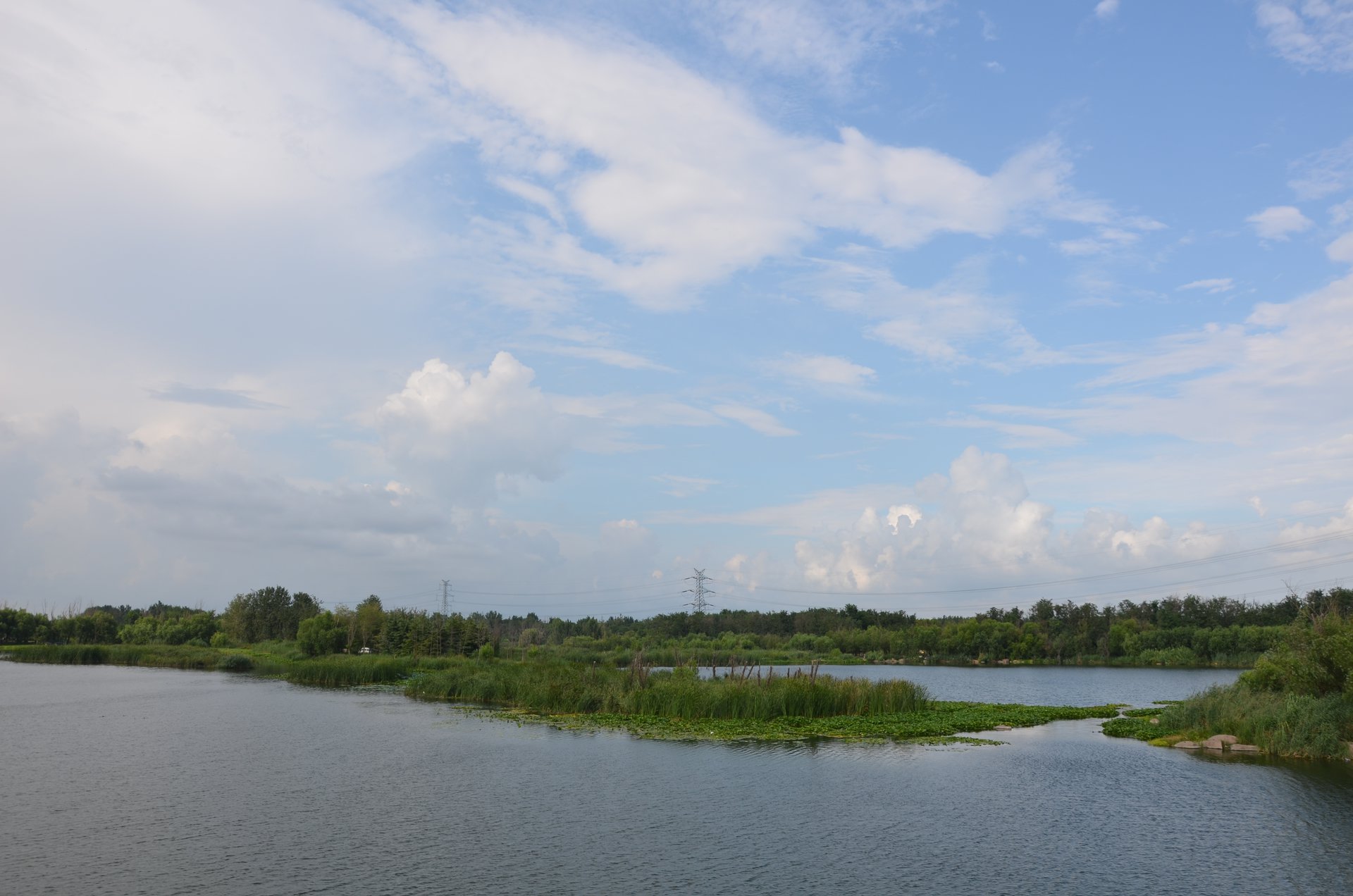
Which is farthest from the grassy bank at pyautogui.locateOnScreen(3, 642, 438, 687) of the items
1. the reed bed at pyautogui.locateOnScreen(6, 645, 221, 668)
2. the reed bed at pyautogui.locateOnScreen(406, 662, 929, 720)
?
the reed bed at pyautogui.locateOnScreen(406, 662, 929, 720)

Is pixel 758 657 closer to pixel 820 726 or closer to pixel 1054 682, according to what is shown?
pixel 1054 682

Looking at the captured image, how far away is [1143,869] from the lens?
62.8 ft

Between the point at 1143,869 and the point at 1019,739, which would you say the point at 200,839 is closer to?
the point at 1143,869

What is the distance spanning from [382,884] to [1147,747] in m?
33.5

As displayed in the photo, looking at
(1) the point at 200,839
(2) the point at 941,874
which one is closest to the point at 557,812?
(1) the point at 200,839

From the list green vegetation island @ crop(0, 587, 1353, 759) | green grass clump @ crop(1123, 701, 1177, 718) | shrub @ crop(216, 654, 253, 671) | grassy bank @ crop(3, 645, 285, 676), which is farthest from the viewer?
grassy bank @ crop(3, 645, 285, 676)

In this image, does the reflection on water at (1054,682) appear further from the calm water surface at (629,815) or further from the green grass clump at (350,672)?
the green grass clump at (350,672)

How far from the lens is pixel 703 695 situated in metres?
42.8

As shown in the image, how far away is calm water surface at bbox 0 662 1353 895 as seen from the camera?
18.0 meters

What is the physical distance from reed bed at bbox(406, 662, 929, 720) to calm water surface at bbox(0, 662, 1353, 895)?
6828 mm

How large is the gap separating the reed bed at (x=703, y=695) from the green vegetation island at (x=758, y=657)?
0.10 metres

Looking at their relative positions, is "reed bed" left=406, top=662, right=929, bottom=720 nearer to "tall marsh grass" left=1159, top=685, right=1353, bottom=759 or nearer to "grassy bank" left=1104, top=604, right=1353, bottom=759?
"grassy bank" left=1104, top=604, right=1353, bottom=759

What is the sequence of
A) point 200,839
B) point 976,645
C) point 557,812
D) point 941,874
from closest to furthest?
point 941,874, point 200,839, point 557,812, point 976,645

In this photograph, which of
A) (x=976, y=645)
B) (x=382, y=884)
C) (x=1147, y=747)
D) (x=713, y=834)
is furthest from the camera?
(x=976, y=645)
